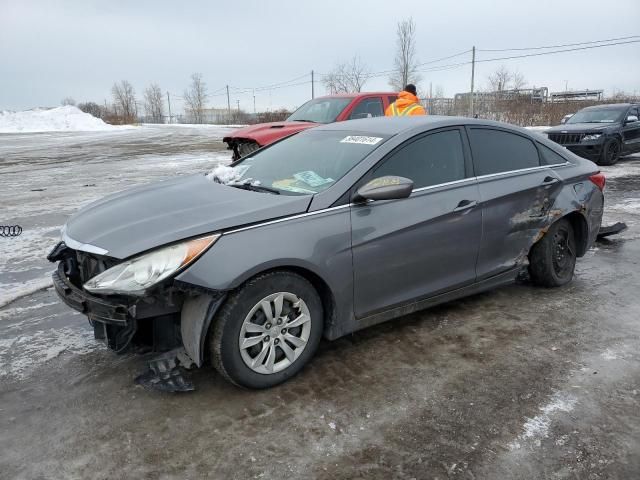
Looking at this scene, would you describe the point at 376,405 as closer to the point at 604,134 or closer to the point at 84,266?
the point at 84,266

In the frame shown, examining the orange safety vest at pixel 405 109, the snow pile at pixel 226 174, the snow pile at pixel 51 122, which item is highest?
the snow pile at pixel 51 122

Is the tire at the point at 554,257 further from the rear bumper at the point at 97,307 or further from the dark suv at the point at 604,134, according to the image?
the dark suv at the point at 604,134

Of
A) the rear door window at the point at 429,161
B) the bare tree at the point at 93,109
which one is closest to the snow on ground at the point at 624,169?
the rear door window at the point at 429,161

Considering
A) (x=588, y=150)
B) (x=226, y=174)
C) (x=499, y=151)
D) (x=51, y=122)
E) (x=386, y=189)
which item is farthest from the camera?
(x=51, y=122)

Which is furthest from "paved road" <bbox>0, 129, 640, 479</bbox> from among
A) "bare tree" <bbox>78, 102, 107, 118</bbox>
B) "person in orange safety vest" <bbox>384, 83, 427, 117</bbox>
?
"bare tree" <bbox>78, 102, 107, 118</bbox>

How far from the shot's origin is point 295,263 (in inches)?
113

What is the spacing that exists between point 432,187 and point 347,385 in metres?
1.49

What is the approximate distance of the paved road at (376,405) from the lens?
2.38 meters

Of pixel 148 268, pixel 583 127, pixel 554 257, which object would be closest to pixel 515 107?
pixel 583 127

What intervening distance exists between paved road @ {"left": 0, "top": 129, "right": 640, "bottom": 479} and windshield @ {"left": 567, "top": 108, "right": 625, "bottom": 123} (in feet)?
36.2

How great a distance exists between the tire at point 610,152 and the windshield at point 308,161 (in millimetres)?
11147

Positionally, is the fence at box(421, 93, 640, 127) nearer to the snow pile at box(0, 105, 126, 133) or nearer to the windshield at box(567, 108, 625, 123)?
the windshield at box(567, 108, 625, 123)

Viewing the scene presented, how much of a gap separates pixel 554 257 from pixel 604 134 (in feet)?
33.0

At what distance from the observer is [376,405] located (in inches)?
111
